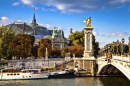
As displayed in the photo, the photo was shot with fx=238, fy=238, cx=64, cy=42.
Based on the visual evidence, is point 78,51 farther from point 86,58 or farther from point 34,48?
point 86,58

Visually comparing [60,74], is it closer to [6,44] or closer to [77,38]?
[6,44]

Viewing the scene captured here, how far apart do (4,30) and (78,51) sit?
2653 cm

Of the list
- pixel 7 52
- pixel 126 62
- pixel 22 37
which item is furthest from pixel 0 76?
pixel 126 62

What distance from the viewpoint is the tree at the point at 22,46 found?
71.4m

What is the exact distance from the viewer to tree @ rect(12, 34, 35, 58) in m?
71.4

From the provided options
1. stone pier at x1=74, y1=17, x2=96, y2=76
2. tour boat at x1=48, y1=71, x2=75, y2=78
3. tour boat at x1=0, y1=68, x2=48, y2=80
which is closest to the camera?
tour boat at x1=0, y1=68, x2=48, y2=80

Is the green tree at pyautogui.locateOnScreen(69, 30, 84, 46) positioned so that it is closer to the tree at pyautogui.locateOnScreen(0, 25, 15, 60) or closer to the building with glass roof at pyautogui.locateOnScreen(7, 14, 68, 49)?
the building with glass roof at pyautogui.locateOnScreen(7, 14, 68, 49)

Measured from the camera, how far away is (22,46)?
71.8 meters

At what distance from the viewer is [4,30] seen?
68250 mm

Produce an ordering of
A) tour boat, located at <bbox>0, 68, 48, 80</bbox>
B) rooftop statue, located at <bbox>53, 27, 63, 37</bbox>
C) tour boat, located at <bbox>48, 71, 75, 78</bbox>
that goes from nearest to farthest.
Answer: tour boat, located at <bbox>0, 68, 48, 80</bbox>, tour boat, located at <bbox>48, 71, 75, 78</bbox>, rooftop statue, located at <bbox>53, 27, 63, 37</bbox>

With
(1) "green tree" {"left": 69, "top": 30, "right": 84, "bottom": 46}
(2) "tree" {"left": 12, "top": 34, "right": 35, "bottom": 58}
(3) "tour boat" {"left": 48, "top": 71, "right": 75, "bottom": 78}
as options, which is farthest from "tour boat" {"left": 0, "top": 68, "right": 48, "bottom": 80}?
(1) "green tree" {"left": 69, "top": 30, "right": 84, "bottom": 46}

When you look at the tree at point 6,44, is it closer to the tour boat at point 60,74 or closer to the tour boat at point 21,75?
the tour boat at point 21,75

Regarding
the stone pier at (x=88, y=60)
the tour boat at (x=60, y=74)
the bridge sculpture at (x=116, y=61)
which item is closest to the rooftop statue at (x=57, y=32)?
the stone pier at (x=88, y=60)

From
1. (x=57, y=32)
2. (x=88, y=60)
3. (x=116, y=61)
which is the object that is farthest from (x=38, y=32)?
(x=116, y=61)
